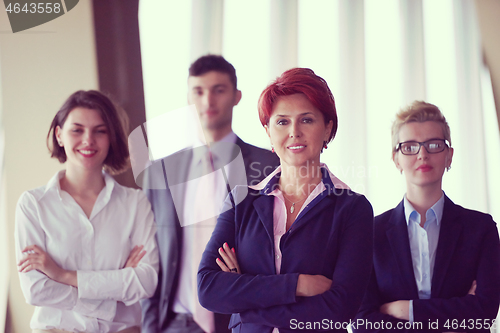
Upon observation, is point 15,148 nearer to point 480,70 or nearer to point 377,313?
point 377,313

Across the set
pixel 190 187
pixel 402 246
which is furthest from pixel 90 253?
pixel 402 246

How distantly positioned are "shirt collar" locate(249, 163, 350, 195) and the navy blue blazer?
11 mm

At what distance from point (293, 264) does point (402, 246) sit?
671 mm

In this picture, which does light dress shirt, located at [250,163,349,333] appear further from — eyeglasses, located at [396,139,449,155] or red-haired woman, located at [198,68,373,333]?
eyeglasses, located at [396,139,449,155]

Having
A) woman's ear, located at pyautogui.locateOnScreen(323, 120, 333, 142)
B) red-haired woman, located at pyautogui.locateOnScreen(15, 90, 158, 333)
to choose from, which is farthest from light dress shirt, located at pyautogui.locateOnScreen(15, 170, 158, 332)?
woman's ear, located at pyautogui.locateOnScreen(323, 120, 333, 142)

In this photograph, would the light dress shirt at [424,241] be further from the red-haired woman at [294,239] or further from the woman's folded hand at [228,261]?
the woman's folded hand at [228,261]

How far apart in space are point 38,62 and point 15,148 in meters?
0.53

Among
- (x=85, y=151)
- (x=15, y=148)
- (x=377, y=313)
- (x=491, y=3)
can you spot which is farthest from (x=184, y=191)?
(x=491, y=3)

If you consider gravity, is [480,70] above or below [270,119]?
above

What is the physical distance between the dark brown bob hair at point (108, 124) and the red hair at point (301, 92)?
0.86 meters

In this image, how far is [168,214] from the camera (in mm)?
2355

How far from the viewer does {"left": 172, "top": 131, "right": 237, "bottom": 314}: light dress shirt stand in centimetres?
230

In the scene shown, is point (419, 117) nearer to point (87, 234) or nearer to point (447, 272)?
point (447, 272)

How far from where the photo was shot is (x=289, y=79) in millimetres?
2027
